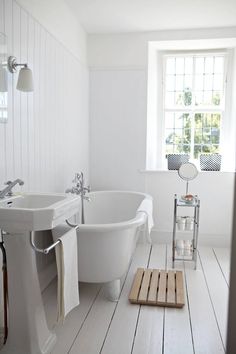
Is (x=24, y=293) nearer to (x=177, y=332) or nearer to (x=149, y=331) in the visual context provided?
(x=149, y=331)

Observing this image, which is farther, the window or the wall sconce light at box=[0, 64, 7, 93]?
the window

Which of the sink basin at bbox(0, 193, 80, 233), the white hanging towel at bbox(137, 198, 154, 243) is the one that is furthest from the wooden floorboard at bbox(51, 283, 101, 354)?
the sink basin at bbox(0, 193, 80, 233)

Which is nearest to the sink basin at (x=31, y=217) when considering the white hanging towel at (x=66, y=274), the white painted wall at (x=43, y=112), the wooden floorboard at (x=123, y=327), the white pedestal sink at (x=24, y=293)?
the white pedestal sink at (x=24, y=293)

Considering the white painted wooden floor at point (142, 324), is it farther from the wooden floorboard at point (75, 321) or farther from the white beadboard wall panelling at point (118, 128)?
the white beadboard wall panelling at point (118, 128)

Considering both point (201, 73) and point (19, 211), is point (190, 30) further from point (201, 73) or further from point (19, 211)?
point (19, 211)

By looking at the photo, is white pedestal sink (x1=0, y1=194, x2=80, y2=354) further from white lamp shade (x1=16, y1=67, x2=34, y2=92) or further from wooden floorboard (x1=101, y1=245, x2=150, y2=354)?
white lamp shade (x1=16, y1=67, x2=34, y2=92)

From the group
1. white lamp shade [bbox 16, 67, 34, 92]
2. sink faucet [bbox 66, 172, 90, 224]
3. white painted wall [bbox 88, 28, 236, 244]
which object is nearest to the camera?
white lamp shade [bbox 16, 67, 34, 92]

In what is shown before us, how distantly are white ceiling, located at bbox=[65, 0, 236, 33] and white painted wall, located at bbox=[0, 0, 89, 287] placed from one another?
257 mm

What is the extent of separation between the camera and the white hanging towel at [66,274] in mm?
1764

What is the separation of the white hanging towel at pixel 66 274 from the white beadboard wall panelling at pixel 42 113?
620 mm

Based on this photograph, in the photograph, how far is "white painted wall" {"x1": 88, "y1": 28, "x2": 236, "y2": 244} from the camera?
391 cm

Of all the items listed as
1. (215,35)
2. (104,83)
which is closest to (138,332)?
(104,83)

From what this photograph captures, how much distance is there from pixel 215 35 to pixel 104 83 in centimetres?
143

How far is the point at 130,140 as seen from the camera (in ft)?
13.1
